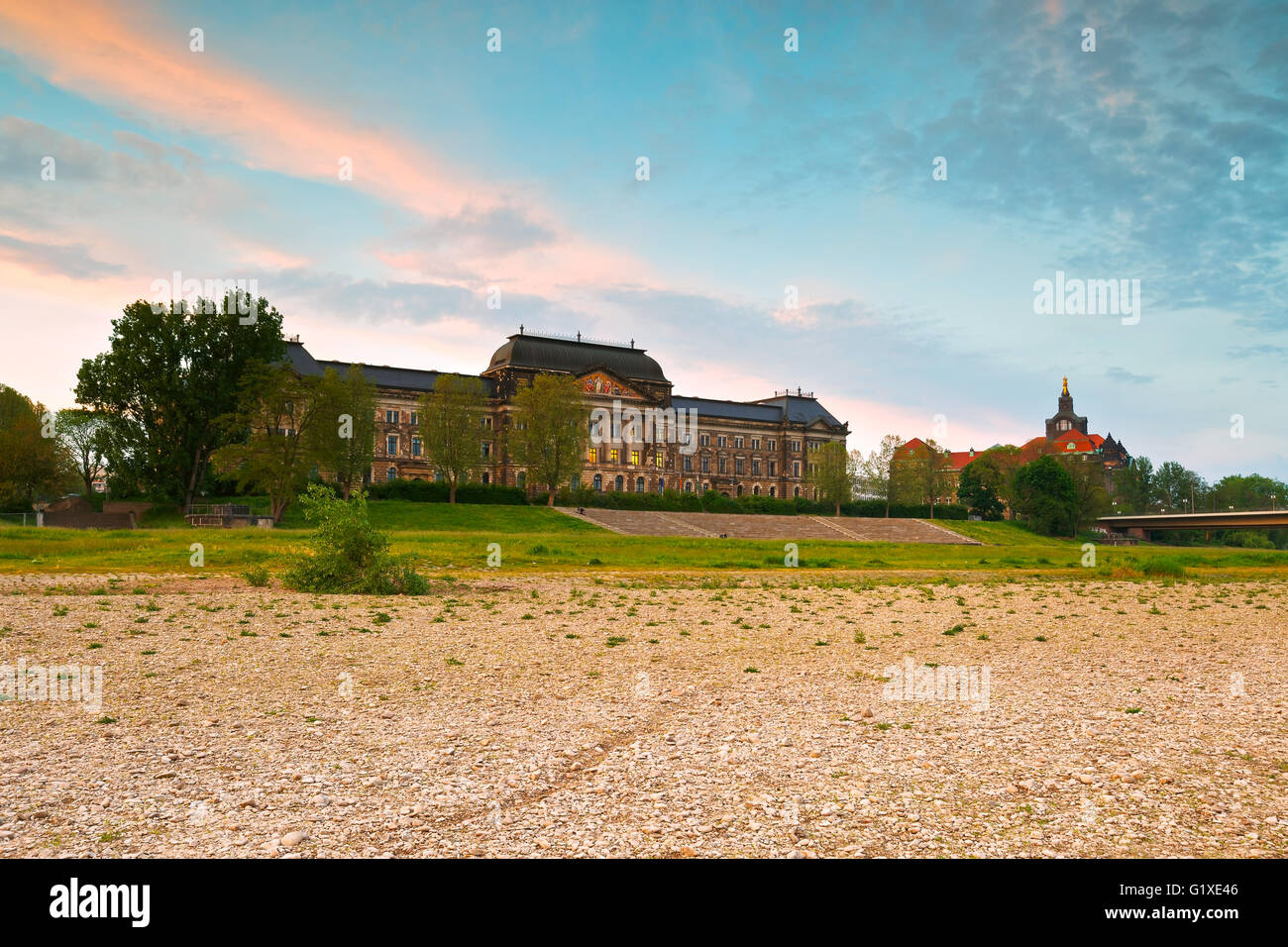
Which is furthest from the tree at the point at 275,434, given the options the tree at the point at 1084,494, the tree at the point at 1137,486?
the tree at the point at 1137,486

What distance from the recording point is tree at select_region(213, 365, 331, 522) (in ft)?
208

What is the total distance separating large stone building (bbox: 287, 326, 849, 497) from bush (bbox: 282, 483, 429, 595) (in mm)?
75098

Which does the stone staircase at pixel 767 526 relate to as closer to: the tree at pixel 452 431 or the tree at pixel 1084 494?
the tree at pixel 452 431

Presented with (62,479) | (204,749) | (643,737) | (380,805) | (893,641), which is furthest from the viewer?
(62,479)

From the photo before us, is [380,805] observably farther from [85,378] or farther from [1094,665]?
[85,378]

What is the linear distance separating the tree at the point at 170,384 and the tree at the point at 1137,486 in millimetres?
158698

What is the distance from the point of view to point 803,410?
522 feet

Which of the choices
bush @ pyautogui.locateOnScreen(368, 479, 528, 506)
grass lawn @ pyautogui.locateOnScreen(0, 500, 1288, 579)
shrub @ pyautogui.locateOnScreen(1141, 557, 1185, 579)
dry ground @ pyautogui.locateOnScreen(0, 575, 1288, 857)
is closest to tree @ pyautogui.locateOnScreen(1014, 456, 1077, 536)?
grass lawn @ pyautogui.locateOnScreen(0, 500, 1288, 579)

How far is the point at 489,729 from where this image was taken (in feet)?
35.3

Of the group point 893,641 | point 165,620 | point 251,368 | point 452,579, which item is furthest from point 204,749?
point 251,368

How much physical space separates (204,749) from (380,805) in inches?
116

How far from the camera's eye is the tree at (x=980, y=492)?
13150cm

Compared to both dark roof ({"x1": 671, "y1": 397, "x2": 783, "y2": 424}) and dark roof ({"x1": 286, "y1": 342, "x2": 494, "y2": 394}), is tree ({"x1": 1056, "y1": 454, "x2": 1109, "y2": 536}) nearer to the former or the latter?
dark roof ({"x1": 671, "y1": 397, "x2": 783, "y2": 424})

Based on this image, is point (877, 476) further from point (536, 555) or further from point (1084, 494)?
point (536, 555)
